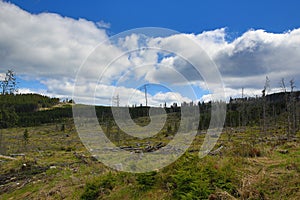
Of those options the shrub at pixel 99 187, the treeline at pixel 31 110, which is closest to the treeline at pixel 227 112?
the treeline at pixel 31 110

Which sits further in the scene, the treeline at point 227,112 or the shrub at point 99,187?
the treeline at point 227,112

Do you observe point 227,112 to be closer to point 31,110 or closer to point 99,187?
point 99,187

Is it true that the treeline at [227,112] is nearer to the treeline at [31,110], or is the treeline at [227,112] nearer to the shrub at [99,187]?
the treeline at [31,110]

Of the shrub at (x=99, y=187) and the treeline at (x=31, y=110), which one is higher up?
the treeline at (x=31, y=110)

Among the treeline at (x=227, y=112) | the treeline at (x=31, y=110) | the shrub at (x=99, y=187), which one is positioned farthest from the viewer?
the treeline at (x=31, y=110)

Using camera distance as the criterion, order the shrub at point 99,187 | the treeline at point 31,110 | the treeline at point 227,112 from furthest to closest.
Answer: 1. the treeline at point 31,110
2. the treeline at point 227,112
3. the shrub at point 99,187

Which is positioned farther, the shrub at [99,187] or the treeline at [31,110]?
the treeline at [31,110]

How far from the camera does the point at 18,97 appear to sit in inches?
6683

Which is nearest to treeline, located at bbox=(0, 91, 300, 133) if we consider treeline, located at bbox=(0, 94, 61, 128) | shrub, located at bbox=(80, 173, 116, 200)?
treeline, located at bbox=(0, 94, 61, 128)

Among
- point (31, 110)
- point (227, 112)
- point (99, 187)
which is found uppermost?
point (31, 110)

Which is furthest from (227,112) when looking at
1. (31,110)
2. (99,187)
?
(31,110)

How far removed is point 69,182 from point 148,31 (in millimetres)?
9449

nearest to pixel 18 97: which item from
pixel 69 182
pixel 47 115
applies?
pixel 47 115

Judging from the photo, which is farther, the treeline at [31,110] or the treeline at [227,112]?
the treeline at [31,110]
